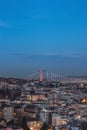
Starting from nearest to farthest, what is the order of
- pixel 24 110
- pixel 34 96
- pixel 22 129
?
pixel 22 129, pixel 24 110, pixel 34 96

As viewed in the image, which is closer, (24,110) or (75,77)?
(24,110)

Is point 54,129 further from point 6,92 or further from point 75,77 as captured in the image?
point 75,77

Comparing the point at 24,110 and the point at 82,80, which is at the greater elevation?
the point at 82,80

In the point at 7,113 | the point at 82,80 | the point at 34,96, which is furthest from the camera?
the point at 82,80

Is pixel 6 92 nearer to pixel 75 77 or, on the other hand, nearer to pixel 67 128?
pixel 75 77

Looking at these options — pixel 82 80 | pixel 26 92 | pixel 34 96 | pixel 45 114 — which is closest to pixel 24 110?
pixel 45 114

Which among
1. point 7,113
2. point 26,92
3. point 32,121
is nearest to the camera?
point 32,121

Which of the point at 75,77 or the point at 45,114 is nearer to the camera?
the point at 45,114

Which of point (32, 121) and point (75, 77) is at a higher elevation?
point (75, 77)

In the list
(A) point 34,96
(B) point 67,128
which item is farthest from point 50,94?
(B) point 67,128
